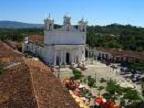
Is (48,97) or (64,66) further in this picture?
(64,66)

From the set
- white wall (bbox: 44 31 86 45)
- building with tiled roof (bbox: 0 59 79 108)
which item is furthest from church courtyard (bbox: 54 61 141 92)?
building with tiled roof (bbox: 0 59 79 108)

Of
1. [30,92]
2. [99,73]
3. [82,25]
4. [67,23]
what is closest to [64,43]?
[67,23]

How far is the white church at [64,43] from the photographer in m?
55.2

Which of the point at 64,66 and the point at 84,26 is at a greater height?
the point at 84,26

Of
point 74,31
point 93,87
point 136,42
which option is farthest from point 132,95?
point 136,42

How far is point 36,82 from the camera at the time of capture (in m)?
19.9

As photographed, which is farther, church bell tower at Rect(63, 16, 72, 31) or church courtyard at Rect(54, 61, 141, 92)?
church bell tower at Rect(63, 16, 72, 31)

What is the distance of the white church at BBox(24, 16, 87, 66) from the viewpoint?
5519 cm

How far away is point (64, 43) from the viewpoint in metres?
56.3

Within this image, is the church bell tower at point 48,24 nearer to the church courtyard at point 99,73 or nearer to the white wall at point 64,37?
the white wall at point 64,37

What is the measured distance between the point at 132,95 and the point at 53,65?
26136 millimetres

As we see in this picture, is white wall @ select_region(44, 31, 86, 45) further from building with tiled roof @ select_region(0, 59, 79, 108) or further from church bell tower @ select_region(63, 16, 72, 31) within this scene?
building with tiled roof @ select_region(0, 59, 79, 108)

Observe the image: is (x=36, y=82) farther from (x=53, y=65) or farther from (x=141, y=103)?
(x=53, y=65)

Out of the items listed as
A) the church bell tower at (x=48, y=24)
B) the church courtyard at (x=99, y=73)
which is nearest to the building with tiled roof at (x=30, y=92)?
the church courtyard at (x=99, y=73)
